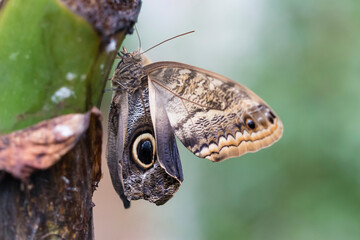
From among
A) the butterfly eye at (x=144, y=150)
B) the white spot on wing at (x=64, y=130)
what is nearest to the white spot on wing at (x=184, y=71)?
the butterfly eye at (x=144, y=150)

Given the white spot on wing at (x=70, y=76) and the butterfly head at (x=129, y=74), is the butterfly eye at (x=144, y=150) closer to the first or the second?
the butterfly head at (x=129, y=74)

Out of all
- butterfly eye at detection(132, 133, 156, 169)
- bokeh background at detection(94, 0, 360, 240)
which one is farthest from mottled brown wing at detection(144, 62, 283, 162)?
bokeh background at detection(94, 0, 360, 240)

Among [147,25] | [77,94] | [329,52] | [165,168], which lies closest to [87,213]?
[77,94]

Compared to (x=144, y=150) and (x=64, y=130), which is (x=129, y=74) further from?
(x=64, y=130)

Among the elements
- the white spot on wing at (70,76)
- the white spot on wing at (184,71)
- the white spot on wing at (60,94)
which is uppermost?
the white spot on wing at (184,71)

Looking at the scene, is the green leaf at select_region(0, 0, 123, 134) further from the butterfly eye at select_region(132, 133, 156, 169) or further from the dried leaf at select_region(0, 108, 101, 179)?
the butterfly eye at select_region(132, 133, 156, 169)

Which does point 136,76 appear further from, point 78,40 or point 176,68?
point 78,40

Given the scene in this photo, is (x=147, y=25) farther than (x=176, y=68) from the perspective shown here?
Yes
